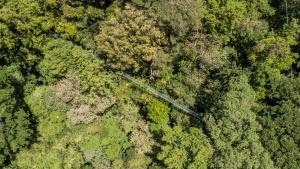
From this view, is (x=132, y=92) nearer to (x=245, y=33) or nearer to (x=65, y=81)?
(x=65, y=81)

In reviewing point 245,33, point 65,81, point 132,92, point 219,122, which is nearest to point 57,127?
point 65,81

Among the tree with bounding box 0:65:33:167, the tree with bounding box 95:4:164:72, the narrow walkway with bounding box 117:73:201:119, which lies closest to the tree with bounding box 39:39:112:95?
the tree with bounding box 95:4:164:72

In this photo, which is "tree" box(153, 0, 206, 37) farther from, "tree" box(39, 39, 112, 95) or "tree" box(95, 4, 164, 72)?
"tree" box(39, 39, 112, 95)

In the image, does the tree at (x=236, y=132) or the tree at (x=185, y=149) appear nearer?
the tree at (x=236, y=132)

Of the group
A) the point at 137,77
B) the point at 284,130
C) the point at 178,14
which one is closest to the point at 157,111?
the point at 137,77

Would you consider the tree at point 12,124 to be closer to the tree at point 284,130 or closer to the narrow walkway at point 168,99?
the narrow walkway at point 168,99

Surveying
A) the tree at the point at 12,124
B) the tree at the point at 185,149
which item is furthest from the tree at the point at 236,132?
the tree at the point at 12,124
